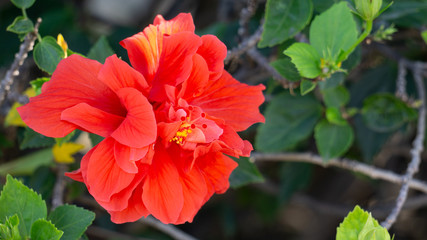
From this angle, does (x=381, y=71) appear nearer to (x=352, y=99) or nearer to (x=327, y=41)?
(x=352, y=99)

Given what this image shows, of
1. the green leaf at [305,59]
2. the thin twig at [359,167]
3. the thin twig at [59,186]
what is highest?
the green leaf at [305,59]

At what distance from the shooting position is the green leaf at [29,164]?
1390 millimetres

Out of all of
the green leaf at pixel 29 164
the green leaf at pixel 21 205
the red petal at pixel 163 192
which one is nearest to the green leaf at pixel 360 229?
the red petal at pixel 163 192

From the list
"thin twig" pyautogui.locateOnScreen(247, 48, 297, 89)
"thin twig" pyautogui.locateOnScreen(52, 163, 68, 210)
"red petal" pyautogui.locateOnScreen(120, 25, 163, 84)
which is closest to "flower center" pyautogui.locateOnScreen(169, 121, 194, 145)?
"red petal" pyautogui.locateOnScreen(120, 25, 163, 84)

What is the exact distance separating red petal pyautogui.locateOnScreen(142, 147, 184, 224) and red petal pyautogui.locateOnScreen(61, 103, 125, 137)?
0.10m

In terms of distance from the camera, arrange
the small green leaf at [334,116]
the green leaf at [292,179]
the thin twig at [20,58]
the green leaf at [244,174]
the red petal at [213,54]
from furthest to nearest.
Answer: the green leaf at [292,179] → the small green leaf at [334,116] → the green leaf at [244,174] → the thin twig at [20,58] → the red petal at [213,54]

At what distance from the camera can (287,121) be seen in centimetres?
139

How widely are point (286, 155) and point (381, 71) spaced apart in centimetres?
48

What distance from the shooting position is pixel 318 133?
1.33 m

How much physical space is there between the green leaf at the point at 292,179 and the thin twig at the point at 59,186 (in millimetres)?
799

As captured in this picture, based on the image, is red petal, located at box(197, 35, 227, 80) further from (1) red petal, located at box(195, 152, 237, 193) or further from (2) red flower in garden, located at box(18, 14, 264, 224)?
(1) red petal, located at box(195, 152, 237, 193)

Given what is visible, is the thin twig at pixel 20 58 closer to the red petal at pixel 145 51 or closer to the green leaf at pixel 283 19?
the red petal at pixel 145 51

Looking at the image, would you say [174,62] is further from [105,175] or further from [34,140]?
[34,140]

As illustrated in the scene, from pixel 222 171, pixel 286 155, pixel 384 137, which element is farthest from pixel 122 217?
pixel 384 137
